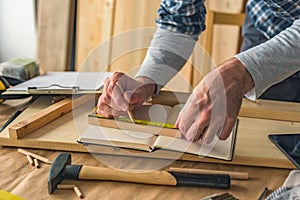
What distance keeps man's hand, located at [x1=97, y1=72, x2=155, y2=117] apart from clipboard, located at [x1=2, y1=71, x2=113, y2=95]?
14cm

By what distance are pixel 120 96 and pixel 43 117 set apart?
165mm

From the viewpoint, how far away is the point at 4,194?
64cm

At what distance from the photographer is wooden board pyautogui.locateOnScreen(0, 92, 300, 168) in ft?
2.60

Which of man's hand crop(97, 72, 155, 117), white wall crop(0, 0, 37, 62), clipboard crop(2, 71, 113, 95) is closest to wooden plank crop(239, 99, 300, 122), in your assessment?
man's hand crop(97, 72, 155, 117)

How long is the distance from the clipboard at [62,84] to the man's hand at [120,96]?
0.45 feet

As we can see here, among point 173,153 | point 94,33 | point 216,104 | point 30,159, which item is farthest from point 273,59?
point 94,33

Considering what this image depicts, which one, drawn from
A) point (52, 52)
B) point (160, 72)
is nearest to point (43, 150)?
point (160, 72)

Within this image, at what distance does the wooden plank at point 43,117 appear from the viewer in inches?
32.8

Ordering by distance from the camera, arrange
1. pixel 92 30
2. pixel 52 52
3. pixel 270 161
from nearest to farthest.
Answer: pixel 270 161
pixel 52 52
pixel 92 30

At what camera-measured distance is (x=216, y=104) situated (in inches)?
30.7

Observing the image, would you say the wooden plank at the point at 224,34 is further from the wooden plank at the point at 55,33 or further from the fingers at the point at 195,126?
the fingers at the point at 195,126

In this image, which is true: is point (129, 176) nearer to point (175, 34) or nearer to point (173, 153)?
point (173, 153)

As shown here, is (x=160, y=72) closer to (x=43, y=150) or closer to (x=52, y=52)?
(x=43, y=150)

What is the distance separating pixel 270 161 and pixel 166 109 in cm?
27
